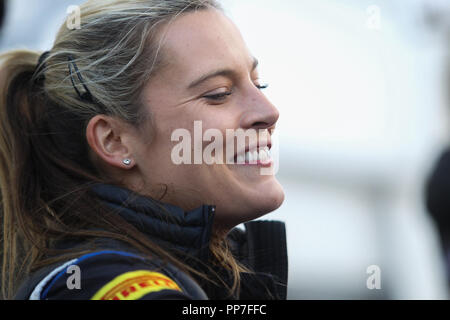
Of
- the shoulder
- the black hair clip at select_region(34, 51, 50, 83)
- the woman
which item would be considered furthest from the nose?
the black hair clip at select_region(34, 51, 50, 83)

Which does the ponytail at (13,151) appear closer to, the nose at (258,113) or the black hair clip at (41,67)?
the black hair clip at (41,67)

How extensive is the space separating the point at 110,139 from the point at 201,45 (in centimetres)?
34

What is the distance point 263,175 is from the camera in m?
1.74

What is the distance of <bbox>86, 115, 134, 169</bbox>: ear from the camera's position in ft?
5.69

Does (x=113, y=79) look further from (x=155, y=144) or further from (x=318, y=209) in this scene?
(x=318, y=209)

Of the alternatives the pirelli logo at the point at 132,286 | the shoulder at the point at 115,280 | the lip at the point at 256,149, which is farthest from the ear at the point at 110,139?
the pirelli logo at the point at 132,286

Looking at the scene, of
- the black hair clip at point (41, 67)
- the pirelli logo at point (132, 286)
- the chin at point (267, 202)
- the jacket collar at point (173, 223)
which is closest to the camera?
the pirelli logo at point (132, 286)

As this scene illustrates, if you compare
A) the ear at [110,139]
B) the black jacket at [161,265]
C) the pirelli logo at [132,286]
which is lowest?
the pirelli logo at [132,286]

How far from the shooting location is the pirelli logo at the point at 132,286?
123 cm

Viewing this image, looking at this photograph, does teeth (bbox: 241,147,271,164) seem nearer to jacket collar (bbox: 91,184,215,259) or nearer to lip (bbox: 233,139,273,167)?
Result: lip (bbox: 233,139,273,167)

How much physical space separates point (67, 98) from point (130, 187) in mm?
309

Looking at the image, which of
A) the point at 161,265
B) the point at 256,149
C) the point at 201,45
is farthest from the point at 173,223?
the point at 201,45

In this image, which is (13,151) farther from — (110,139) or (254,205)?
(254,205)

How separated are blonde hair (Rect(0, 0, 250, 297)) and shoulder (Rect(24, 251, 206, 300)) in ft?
1.02
